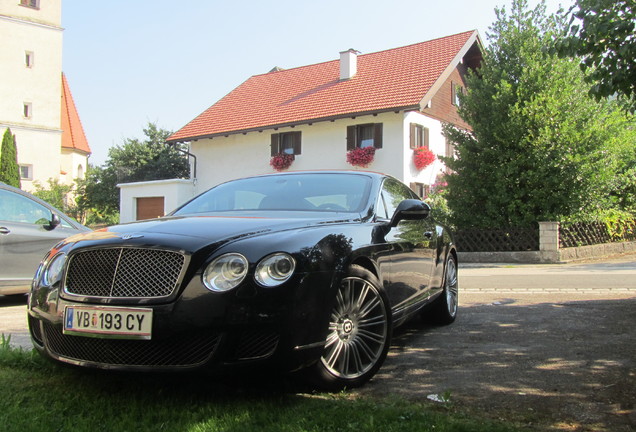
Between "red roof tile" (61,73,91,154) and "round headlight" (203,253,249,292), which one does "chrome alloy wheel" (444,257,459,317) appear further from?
"red roof tile" (61,73,91,154)

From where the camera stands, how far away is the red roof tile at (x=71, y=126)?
4653 cm

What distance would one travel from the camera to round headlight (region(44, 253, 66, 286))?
340cm

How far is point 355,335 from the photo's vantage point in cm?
361

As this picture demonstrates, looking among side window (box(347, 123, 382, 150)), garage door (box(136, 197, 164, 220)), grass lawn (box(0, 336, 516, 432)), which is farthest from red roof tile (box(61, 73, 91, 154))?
grass lawn (box(0, 336, 516, 432))

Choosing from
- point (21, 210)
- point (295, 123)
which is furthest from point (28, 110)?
point (21, 210)

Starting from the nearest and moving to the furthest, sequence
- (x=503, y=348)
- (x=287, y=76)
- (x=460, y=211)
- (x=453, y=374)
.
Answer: (x=453, y=374) → (x=503, y=348) → (x=460, y=211) → (x=287, y=76)

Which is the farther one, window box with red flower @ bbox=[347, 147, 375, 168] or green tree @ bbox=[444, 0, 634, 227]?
window box with red flower @ bbox=[347, 147, 375, 168]

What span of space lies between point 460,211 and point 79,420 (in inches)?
614

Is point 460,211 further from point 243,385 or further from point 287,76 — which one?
point 287,76

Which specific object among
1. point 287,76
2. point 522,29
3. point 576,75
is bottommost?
point 576,75

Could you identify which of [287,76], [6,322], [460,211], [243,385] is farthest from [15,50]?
[243,385]

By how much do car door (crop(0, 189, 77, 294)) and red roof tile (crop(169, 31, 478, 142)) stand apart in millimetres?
17802

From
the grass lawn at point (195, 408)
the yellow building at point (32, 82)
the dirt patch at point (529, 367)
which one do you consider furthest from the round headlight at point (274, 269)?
the yellow building at point (32, 82)

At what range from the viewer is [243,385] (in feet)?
11.7
